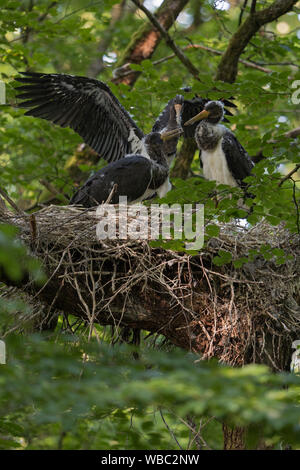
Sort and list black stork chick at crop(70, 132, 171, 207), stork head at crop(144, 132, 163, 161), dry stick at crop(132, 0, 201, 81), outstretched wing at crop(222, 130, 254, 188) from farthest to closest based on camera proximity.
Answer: dry stick at crop(132, 0, 201, 81) → outstretched wing at crop(222, 130, 254, 188) → stork head at crop(144, 132, 163, 161) → black stork chick at crop(70, 132, 171, 207)

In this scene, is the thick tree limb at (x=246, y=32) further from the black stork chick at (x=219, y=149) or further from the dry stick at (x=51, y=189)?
the dry stick at (x=51, y=189)

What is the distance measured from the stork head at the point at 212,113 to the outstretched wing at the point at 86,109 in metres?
0.74

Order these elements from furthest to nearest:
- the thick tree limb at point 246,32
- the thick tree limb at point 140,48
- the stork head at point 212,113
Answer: the thick tree limb at point 140,48, the stork head at point 212,113, the thick tree limb at point 246,32

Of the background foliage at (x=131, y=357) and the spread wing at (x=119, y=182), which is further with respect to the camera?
the spread wing at (x=119, y=182)

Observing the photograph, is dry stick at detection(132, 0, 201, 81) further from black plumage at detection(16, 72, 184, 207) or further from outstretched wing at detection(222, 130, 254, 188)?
outstretched wing at detection(222, 130, 254, 188)

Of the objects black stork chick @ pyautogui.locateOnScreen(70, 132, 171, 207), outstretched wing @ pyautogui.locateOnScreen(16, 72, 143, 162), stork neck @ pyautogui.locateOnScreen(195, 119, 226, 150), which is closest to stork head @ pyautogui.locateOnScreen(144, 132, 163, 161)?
black stork chick @ pyautogui.locateOnScreen(70, 132, 171, 207)

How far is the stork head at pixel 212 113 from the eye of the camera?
6.31m

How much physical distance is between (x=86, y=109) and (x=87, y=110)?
Answer: 1 centimetres

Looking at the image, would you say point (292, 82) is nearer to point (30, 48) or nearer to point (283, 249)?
point (283, 249)

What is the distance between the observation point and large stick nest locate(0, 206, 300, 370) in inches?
160

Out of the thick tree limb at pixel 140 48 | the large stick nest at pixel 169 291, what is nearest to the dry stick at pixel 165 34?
the thick tree limb at pixel 140 48

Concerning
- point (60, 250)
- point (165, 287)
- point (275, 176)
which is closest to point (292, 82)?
point (275, 176)

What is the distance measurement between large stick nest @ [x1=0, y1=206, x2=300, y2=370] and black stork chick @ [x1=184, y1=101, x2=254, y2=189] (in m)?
1.89
